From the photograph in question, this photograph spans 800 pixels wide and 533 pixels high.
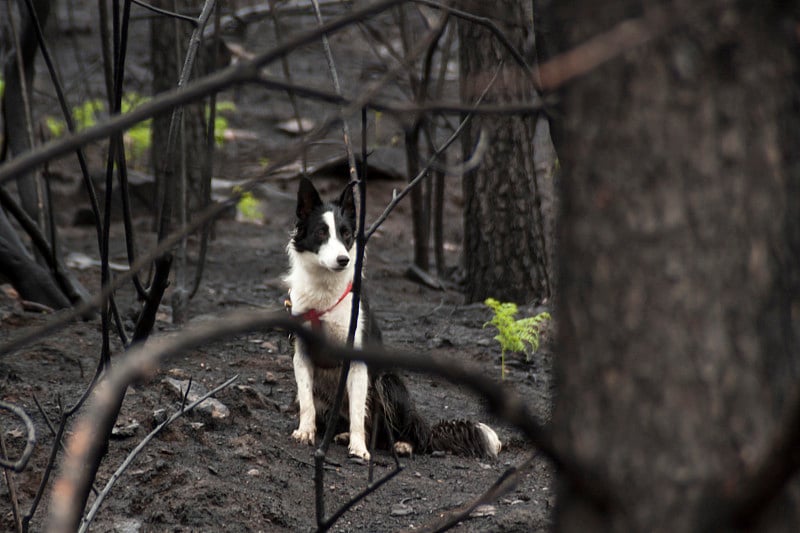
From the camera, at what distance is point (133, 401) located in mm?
6188

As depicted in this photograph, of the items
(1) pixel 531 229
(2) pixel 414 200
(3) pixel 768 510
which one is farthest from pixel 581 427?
(2) pixel 414 200

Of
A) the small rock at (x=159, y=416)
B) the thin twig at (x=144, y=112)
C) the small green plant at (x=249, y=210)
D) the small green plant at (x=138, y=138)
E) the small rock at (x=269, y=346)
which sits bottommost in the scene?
the small rock at (x=269, y=346)

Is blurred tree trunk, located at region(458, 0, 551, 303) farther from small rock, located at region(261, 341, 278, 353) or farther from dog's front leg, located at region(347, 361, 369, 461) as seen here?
dog's front leg, located at region(347, 361, 369, 461)

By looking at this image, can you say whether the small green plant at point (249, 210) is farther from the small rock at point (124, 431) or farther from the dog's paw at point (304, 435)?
the small rock at point (124, 431)

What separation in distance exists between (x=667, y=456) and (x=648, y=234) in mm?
369

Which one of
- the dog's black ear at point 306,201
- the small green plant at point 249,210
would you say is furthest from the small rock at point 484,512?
the small green plant at point 249,210

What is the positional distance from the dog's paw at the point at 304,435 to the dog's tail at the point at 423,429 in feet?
1.64

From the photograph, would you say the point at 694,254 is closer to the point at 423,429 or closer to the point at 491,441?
the point at 491,441

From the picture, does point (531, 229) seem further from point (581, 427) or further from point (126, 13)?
point (581, 427)

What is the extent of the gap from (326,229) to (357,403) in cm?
136

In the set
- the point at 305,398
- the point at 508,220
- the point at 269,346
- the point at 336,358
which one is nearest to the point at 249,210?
the point at 508,220

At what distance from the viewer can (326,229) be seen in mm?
7277

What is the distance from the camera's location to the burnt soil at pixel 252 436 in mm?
5051

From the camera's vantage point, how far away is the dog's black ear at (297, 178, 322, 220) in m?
7.14
